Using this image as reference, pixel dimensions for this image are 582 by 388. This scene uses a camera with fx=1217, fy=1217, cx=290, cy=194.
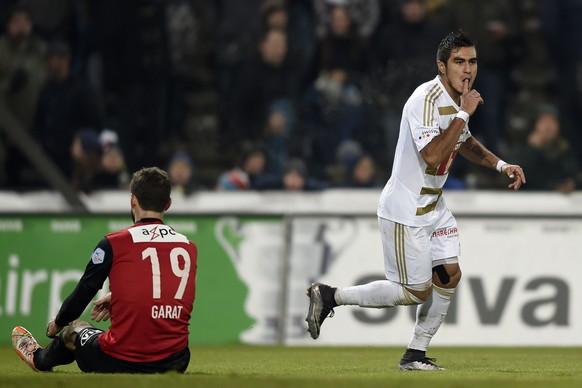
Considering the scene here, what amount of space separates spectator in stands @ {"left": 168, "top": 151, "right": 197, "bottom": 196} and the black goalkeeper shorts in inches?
246

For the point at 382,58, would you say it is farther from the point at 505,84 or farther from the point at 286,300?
the point at 286,300

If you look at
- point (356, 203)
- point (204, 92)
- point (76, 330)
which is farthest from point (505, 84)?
point (76, 330)

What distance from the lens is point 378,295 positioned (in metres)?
7.86

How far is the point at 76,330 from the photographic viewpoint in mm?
6906

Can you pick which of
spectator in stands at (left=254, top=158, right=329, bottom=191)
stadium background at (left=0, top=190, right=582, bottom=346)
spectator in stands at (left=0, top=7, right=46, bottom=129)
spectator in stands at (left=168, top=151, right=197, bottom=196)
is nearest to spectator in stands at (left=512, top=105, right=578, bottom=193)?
stadium background at (left=0, top=190, right=582, bottom=346)

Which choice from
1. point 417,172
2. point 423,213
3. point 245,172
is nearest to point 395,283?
point 423,213

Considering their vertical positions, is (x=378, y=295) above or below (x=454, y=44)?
below

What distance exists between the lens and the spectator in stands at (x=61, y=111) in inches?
539

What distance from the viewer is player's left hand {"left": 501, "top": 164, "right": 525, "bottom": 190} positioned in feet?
25.0

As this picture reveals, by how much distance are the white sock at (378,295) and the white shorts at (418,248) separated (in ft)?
0.20

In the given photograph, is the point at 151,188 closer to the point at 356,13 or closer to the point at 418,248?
the point at 418,248

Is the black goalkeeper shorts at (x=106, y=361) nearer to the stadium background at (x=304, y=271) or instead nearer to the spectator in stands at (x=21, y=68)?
the stadium background at (x=304, y=271)

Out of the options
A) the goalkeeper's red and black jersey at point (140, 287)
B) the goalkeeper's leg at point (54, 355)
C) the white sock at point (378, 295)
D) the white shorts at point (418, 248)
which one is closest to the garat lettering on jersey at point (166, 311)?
the goalkeeper's red and black jersey at point (140, 287)

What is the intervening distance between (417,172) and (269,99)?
6278 millimetres
